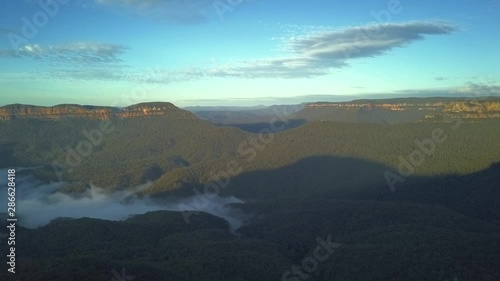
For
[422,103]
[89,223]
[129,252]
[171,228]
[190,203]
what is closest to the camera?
[129,252]

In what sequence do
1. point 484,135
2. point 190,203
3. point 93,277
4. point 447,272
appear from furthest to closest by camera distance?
1. point 484,135
2. point 190,203
3. point 447,272
4. point 93,277

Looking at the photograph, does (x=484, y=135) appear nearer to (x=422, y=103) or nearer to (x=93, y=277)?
(x=422, y=103)

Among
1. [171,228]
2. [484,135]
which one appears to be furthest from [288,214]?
[484,135]

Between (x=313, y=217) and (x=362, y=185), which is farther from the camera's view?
(x=362, y=185)

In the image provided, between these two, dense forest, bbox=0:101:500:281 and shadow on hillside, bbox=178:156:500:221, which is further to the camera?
shadow on hillside, bbox=178:156:500:221

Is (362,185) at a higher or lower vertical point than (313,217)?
higher

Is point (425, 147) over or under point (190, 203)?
over

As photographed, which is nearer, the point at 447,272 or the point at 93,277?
the point at 93,277

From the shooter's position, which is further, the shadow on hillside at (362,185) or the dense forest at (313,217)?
the shadow on hillside at (362,185)

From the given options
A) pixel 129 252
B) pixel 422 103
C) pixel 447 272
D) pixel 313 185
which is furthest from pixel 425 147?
pixel 129 252

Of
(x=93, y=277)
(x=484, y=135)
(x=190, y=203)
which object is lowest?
(x=190, y=203)
